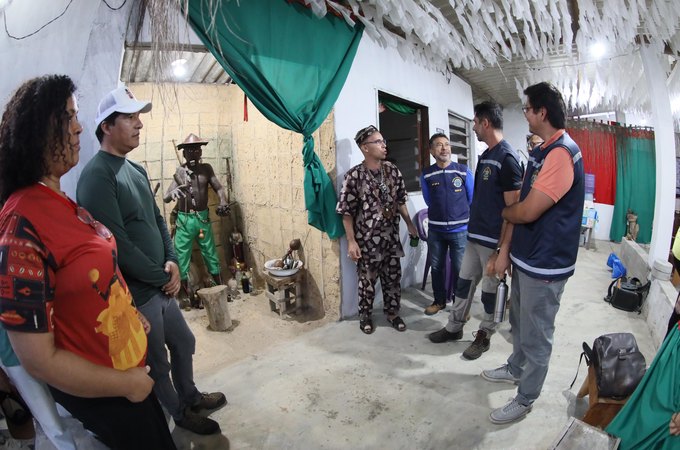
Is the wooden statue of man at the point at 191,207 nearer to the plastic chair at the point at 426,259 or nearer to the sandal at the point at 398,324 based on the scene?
the plastic chair at the point at 426,259

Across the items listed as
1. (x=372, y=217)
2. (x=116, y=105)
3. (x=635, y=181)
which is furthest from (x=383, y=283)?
(x=635, y=181)

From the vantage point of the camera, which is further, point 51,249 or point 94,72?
point 94,72

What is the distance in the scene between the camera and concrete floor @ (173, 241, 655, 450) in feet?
6.95

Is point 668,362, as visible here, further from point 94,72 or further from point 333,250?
point 94,72

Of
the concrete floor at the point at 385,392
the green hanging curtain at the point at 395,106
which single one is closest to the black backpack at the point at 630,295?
the concrete floor at the point at 385,392

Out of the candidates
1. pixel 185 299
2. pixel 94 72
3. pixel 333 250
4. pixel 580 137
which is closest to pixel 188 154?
pixel 185 299

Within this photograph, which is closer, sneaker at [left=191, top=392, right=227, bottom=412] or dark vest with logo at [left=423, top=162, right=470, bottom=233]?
sneaker at [left=191, top=392, right=227, bottom=412]

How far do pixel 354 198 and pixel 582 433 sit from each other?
2.21m

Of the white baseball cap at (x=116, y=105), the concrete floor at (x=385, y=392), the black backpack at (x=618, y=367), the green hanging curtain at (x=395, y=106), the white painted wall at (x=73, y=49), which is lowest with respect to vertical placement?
the concrete floor at (x=385, y=392)

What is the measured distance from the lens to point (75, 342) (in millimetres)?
1095

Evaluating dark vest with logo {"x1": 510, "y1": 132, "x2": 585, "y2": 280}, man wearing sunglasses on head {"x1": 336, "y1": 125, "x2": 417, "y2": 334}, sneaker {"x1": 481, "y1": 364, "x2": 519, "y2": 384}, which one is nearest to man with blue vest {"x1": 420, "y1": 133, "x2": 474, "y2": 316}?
man wearing sunglasses on head {"x1": 336, "y1": 125, "x2": 417, "y2": 334}

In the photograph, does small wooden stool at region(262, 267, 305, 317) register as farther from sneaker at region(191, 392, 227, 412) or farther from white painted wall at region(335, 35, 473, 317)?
sneaker at region(191, 392, 227, 412)

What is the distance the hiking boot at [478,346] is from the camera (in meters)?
2.90

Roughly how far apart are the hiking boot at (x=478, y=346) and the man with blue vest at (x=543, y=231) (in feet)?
2.17
